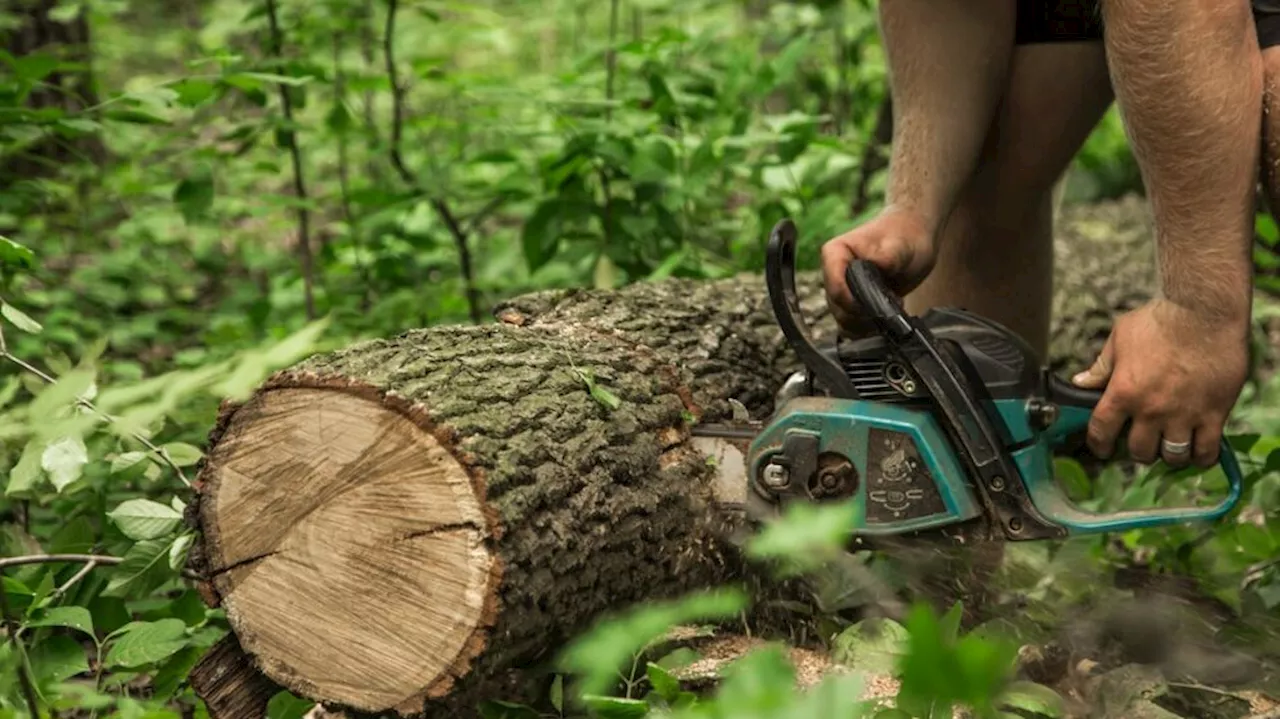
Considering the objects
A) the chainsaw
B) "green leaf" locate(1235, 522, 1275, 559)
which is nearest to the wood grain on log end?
the chainsaw

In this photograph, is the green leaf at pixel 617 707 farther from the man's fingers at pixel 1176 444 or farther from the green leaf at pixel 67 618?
the man's fingers at pixel 1176 444

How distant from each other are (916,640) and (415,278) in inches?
137

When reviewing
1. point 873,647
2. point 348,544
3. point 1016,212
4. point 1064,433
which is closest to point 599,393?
point 348,544

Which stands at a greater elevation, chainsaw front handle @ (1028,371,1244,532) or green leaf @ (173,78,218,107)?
green leaf @ (173,78,218,107)

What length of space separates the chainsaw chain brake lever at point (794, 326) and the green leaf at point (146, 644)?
112 cm

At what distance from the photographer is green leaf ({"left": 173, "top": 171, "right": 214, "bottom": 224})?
338 centimetres

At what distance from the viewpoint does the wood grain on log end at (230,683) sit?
6.77ft

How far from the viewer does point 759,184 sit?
3961 mm

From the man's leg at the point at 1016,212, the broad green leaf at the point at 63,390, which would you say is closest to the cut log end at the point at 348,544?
the broad green leaf at the point at 63,390

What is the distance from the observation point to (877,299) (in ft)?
7.37

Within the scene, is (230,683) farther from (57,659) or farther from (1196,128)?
(1196,128)

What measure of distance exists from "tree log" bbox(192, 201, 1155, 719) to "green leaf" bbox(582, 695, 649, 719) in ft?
0.51

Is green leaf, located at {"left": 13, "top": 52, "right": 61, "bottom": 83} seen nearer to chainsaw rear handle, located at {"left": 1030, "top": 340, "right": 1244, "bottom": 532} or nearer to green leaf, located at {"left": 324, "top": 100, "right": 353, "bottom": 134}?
green leaf, located at {"left": 324, "top": 100, "right": 353, "bottom": 134}

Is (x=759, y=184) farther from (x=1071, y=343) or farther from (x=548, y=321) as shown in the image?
(x=548, y=321)
